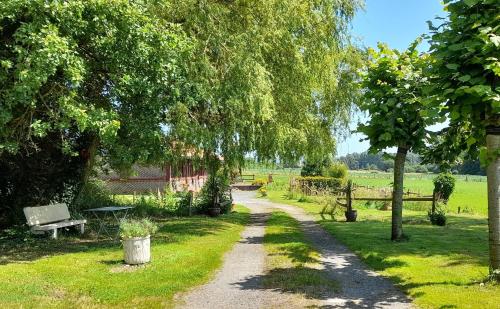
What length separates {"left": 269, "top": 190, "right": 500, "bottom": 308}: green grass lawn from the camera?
745 cm

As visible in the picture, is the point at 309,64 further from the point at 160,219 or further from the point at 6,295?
the point at 6,295

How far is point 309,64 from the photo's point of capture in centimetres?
1702

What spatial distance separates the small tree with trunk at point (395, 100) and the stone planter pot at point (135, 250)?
5264mm

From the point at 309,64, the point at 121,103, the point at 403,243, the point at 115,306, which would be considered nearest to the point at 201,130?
the point at 121,103

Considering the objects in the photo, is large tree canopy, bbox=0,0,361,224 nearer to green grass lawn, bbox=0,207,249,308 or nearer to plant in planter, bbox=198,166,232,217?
green grass lawn, bbox=0,207,249,308

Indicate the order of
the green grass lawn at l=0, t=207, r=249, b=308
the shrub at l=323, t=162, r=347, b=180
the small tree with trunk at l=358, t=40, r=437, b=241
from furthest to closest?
1. the shrub at l=323, t=162, r=347, b=180
2. the small tree with trunk at l=358, t=40, r=437, b=241
3. the green grass lawn at l=0, t=207, r=249, b=308

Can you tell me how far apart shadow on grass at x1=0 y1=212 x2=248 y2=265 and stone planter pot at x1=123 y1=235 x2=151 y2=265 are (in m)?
2.31

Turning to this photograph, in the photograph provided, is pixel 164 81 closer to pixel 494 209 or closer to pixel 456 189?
pixel 494 209

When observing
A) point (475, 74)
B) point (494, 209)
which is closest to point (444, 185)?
point (494, 209)

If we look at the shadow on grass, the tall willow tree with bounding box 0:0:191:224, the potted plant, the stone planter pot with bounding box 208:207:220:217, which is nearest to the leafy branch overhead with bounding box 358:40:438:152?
the tall willow tree with bounding box 0:0:191:224

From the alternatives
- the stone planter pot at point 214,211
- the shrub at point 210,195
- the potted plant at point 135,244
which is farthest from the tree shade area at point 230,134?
the shrub at point 210,195

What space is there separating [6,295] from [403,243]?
9778mm

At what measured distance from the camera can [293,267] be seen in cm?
977

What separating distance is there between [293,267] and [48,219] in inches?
295
